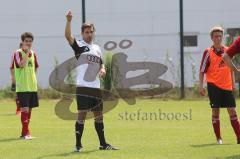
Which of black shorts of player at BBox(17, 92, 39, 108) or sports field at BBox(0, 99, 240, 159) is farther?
black shorts of player at BBox(17, 92, 39, 108)

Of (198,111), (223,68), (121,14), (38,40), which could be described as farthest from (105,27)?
(223,68)

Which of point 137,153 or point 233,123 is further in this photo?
point 233,123

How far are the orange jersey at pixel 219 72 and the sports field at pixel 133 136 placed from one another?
0.96 meters

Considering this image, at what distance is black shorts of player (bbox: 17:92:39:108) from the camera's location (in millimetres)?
12438

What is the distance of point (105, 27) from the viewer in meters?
27.1

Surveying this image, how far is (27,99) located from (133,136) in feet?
6.70

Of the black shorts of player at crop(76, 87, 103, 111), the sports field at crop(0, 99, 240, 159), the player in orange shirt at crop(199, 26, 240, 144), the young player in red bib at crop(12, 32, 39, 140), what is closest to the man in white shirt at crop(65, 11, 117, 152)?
the black shorts of player at crop(76, 87, 103, 111)

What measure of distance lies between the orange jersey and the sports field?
3.16 ft

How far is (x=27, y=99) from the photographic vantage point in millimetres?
12477

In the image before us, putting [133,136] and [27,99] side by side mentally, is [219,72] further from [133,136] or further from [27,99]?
[27,99]

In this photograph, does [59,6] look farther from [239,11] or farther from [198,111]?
[198,111]

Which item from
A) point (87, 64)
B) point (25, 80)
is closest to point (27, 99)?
point (25, 80)

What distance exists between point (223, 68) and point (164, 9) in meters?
16.0

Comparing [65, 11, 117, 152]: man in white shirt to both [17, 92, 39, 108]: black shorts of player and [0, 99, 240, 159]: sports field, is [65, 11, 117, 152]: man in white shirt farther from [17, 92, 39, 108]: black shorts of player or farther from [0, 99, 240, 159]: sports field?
[17, 92, 39, 108]: black shorts of player
